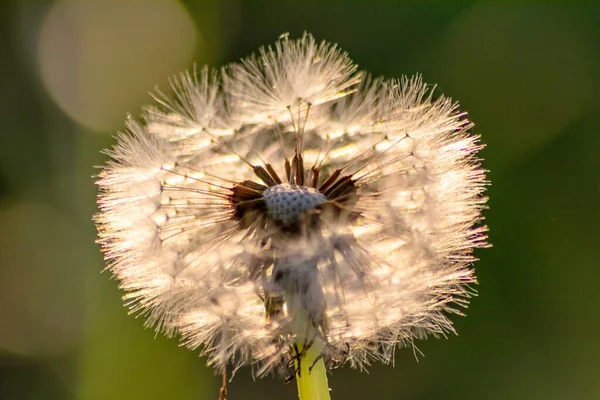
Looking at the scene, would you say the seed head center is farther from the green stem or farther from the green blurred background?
the green blurred background

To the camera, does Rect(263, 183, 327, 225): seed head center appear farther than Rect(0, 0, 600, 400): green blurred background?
No

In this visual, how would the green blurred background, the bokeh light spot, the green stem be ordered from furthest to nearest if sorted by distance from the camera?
the bokeh light spot < the green blurred background < the green stem

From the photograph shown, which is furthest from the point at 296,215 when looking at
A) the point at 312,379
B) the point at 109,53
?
the point at 109,53

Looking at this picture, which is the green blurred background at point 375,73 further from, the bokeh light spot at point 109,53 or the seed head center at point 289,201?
the seed head center at point 289,201

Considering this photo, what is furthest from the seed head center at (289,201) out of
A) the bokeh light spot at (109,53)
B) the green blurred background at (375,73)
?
the bokeh light spot at (109,53)

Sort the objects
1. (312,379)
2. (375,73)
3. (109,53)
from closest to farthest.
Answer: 1. (312,379)
2. (375,73)
3. (109,53)

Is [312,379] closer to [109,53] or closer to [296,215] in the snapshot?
[296,215]

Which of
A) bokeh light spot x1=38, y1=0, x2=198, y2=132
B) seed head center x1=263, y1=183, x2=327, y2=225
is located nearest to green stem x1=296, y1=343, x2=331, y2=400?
seed head center x1=263, y1=183, x2=327, y2=225
